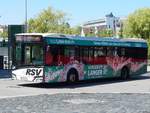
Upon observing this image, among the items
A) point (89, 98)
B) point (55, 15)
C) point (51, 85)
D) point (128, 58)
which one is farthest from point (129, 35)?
point (89, 98)

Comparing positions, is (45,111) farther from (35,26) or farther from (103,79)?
(35,26)

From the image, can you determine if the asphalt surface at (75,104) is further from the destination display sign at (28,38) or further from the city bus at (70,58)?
the destination display sign at (28,38)

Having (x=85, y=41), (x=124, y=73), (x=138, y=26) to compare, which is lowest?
(x=124, y=73)

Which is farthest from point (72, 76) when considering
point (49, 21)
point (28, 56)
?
point (49, 21)

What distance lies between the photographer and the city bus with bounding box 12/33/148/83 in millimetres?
24375

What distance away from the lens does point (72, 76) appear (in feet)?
86.8

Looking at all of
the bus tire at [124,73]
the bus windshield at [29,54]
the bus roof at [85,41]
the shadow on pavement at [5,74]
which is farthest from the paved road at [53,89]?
the shadow on pavement at [5,74]

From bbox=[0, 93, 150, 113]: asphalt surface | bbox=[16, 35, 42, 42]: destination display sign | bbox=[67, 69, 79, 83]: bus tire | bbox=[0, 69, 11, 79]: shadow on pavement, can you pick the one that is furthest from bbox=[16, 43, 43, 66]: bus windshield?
bbox=[0, 69, 11, 79]: shadow on pavement

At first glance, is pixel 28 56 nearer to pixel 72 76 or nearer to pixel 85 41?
pixel 72 76

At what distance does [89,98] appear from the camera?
19.0 metres

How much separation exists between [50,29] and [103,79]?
4655 centimetres

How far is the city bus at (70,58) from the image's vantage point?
24.4m

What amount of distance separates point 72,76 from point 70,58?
1028 millimetres

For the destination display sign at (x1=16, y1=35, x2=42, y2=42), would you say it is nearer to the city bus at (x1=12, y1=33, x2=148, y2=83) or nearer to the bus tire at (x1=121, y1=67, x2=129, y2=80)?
the city bus at (x1=12, y1=33, x2=148, y2=83)
